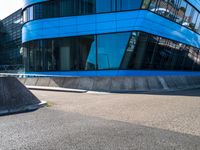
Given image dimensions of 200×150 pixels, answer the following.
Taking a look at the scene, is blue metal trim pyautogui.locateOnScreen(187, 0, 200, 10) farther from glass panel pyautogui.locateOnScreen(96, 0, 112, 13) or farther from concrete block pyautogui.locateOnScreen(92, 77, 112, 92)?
concrete block pyautogui.locateOnScreen(92, 77, 112, 92)

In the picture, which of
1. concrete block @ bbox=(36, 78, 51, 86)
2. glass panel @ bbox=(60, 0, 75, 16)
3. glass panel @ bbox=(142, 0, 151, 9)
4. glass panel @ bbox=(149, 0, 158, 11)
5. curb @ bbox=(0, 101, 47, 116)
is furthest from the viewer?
glass panel @ bbox=(60, 0, 75, 16)

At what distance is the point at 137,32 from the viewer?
901 inches

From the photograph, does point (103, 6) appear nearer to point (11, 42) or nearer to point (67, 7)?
point (67, 7)

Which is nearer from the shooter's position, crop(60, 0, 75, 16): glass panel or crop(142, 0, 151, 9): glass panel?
crop(142, 0, 151, 9): glass panel

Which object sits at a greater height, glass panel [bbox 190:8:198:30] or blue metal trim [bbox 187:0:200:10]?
blue metal trim [bbox 187:0:200:10]

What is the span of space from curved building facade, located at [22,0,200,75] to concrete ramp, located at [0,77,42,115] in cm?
1352

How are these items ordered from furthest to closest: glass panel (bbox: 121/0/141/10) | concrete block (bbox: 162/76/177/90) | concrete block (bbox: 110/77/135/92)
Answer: glass panel (bbox: 121/0/141/10) → concrete block (bbox: 162/76/177/90) → concrete block (bbox: 110/77/135/92)

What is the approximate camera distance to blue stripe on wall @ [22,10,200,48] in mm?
23062

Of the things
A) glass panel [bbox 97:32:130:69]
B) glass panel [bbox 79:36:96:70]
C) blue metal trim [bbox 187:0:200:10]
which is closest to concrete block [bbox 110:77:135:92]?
glass panel [bbox 97:32:130:69]

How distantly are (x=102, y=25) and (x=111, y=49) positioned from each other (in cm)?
234

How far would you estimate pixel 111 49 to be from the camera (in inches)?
929

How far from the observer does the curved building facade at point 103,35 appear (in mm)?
23125

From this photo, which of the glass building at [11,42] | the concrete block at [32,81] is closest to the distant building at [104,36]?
the concrete block at [32,81]

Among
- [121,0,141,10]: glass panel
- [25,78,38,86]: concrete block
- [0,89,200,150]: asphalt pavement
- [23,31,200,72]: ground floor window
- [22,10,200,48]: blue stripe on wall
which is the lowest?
[25,78,38,86]: concrete block
